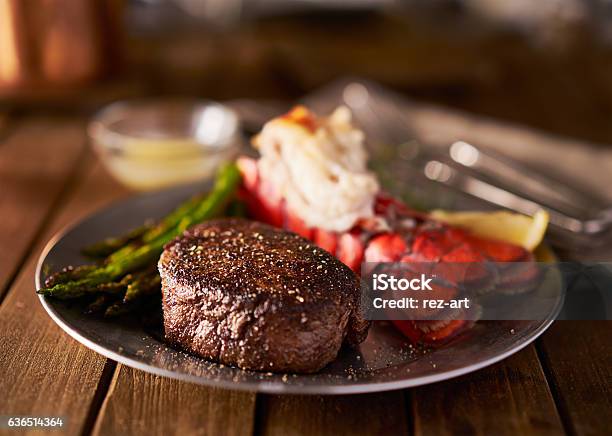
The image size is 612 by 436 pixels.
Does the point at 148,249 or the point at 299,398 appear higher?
the point at 299,398

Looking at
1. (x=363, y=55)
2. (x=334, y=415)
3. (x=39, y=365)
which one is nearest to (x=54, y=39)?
(x=363, y=55)

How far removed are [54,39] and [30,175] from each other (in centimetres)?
108

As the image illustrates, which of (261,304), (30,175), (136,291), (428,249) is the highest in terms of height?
(261,304)

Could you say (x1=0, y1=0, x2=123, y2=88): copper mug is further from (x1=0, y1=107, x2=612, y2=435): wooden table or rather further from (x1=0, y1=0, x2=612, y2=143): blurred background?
(x1=0, y1=107, x2=612, y2=435): wooden table

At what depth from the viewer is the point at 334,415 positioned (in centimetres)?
182

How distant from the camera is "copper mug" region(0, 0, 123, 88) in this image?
4.23m

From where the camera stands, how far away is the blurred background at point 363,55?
15.3ft

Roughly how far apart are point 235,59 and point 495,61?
205 centimetres

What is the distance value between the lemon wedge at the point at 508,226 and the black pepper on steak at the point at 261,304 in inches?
29.7

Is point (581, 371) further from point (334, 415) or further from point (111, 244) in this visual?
point (111, 244)

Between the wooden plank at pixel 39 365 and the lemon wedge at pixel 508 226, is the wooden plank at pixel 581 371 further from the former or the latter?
the wooden plank at pixel 39 365

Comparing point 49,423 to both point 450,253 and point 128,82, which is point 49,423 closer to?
point 450,253

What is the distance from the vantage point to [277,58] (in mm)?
5895
